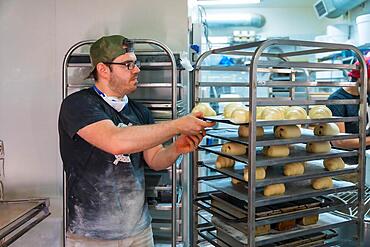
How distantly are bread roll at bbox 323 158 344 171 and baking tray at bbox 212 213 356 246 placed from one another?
23 cm

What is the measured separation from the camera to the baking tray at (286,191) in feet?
4.56

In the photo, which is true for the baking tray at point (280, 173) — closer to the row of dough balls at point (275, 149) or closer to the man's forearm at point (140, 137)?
the row of dough balls at point (275, 149)

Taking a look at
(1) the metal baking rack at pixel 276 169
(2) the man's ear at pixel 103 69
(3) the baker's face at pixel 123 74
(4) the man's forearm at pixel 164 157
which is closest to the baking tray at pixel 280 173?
(1) the metal baking rack at pixel 276 169

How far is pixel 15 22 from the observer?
2.53 metres

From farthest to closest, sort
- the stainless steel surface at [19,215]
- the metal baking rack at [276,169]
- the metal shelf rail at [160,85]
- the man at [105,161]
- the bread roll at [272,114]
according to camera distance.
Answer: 1. the metal shelf rail at [160,85]
2. the stainless steel surface at [19,215]
3. the man at [105,161]
4. the bread roll at [272,114]
5. the metal baking rack at [276,169]

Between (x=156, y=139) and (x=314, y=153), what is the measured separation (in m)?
0.67

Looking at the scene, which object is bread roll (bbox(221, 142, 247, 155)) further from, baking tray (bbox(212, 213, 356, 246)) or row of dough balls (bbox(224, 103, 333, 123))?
baking tray (bbox(212, 213, 356, 246))

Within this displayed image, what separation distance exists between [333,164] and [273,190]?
333 millimetres

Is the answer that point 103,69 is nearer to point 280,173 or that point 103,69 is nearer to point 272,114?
point 272,114

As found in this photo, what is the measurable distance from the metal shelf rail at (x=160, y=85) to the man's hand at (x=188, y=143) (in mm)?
296

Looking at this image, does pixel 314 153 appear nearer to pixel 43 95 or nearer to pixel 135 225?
pixel 135 225

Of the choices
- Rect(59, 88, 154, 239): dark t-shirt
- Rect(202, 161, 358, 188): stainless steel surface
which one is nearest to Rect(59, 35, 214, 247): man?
Rect(59, 88, 154, 239): dark t-shirt

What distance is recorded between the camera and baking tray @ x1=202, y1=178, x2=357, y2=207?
139 centimetres

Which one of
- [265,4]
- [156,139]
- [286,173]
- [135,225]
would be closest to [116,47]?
[156,139]
